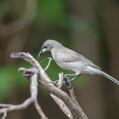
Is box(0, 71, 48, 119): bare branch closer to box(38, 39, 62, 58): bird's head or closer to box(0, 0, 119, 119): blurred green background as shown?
box(38, 39, 62, 58): bird's head

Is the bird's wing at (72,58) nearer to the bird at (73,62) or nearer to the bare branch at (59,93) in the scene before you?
the bird at (73,62)

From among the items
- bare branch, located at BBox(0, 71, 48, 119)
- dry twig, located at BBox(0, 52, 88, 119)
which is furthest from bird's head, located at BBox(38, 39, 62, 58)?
bare branch, located at BBox(0, 71, 48, 119)

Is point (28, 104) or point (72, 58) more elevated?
point (28, 104)

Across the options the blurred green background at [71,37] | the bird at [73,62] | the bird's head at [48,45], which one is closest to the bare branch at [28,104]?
the bird's head at [48,45]

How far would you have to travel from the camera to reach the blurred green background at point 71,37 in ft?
23.1

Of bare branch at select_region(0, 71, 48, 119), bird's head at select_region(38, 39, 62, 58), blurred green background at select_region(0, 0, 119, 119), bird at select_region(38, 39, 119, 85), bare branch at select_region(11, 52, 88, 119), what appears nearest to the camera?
bare branch at select_region(0, 71, 48, 119)

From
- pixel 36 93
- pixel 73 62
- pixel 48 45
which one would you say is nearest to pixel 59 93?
pixel 36 93

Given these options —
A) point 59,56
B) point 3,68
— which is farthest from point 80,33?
point 59,56

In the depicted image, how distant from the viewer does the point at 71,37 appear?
732cm

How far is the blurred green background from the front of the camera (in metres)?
7.05

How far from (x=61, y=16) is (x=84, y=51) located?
Answer: 0.58 metres

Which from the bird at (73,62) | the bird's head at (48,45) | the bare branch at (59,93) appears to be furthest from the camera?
the bird at (73,62)

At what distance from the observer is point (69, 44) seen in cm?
724

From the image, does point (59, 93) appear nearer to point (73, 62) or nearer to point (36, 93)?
point (36, 93)
